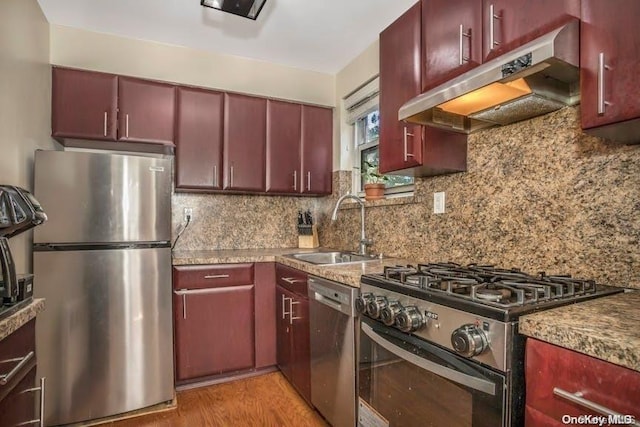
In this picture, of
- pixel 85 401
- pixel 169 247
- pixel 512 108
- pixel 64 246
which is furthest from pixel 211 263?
pixel 512 108

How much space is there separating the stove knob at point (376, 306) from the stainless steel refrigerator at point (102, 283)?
1.32 metres

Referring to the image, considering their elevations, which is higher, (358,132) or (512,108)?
(358,132)

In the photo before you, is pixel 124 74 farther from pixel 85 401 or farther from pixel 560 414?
pixel 560 414

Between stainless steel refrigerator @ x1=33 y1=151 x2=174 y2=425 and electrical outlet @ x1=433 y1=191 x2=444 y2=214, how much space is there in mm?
1581

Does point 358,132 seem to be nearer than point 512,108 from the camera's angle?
No

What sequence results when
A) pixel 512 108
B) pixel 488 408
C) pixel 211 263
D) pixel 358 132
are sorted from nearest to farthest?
pixel 488 408
pixel 512 108
pixel 211 263
pixel 358 132

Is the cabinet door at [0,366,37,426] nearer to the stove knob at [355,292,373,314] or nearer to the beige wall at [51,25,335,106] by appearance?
the stove knob at [355,292,373,314]

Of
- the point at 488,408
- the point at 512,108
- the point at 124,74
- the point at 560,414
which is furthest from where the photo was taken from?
the point at 124,74

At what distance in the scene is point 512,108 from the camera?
137 cm

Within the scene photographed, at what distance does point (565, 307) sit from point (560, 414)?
292mm

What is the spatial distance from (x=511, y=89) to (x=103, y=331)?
2.31 metres

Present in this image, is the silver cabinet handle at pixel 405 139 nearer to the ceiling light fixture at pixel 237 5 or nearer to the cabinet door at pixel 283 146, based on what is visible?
the ceiling light fixture at pixel 237 5

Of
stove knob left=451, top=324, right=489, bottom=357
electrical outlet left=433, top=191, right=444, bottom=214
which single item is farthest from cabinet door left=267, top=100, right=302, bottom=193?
stove knob left=451, top=324, right=489, bottom=357

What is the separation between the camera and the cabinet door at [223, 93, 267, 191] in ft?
8.48
